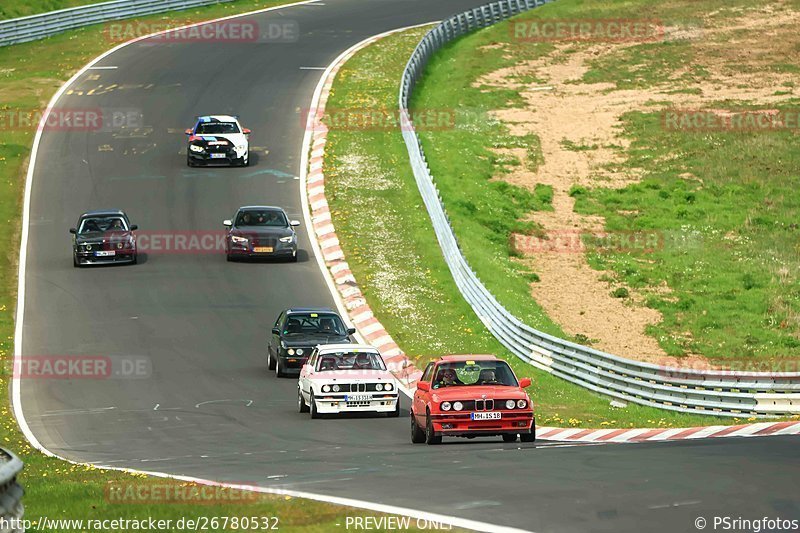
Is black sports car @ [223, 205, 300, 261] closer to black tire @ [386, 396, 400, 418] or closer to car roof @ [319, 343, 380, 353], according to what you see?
car roof @ [319, 343, 380, 353]

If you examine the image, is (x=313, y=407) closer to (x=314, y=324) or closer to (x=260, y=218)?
(x=314, y=324)

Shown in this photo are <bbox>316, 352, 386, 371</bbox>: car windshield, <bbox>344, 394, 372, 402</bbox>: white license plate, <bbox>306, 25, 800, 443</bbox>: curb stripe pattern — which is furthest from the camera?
<bbox>316, 352, 386, 371</bbox>: car windshield

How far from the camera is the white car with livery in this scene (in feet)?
155

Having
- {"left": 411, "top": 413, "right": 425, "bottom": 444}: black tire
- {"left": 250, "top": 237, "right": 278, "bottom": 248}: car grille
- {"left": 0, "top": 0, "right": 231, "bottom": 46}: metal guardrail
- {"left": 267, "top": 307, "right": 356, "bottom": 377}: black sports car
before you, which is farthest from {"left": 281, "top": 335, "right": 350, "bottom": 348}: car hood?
{"left": 0, "top": 0, "right": 231, "bottom": 46}: metal guardrail

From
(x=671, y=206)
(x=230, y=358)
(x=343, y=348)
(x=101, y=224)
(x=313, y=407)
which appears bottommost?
(x=671, y=206)

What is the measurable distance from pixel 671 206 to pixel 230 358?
23.2 metres

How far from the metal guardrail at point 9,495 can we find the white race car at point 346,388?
14.8 m

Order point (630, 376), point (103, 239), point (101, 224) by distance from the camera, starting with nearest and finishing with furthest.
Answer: point (630, 376) → point (103, 239) → point (101, 224)

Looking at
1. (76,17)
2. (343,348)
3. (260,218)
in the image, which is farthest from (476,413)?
(76,17)

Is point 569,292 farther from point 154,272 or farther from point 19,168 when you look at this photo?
point 19,168

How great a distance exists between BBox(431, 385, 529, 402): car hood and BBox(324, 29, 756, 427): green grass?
10.2 ft

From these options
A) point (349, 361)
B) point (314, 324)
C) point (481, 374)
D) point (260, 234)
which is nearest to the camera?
point (481, 374)

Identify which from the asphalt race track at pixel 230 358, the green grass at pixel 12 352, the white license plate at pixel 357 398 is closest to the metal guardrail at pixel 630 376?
the asphalt race track at pixel 230 358

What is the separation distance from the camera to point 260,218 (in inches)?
1516
